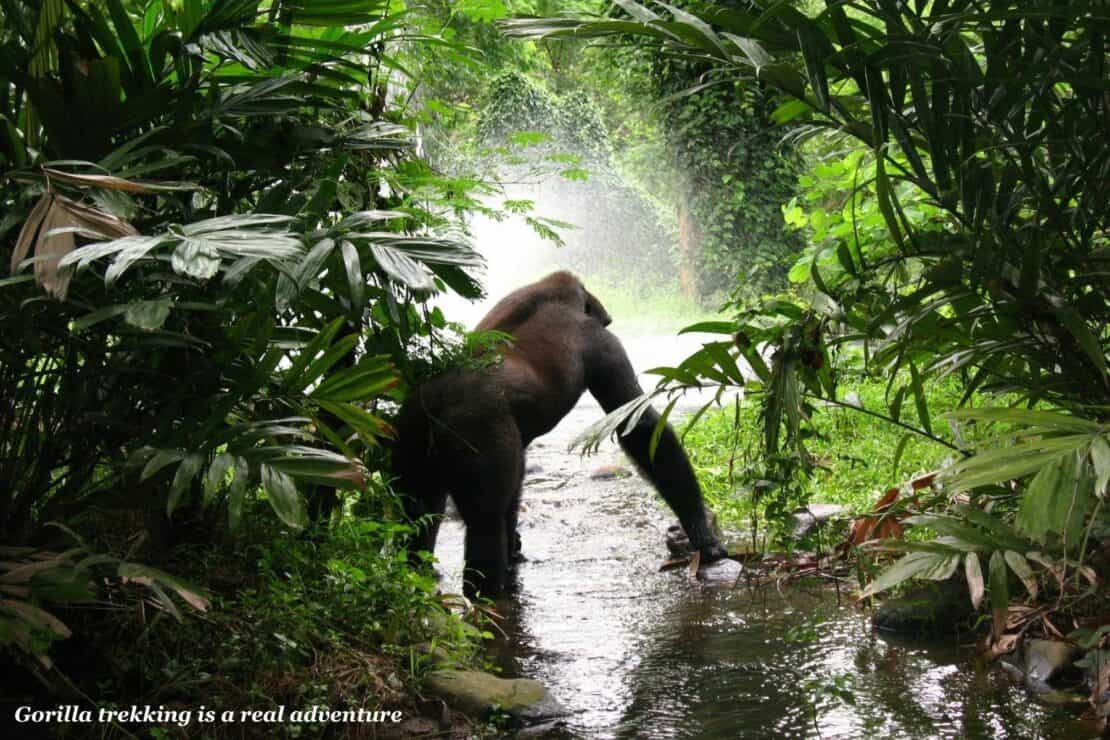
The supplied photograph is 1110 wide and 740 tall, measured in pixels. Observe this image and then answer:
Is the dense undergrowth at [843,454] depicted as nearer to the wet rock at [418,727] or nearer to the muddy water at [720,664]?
the muddy water at [720,664]

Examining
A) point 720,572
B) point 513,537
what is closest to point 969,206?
point 720,572

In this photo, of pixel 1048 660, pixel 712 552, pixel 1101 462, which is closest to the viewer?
pixel 1101 462

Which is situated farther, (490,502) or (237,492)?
(490,502)

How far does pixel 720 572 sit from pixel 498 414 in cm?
152

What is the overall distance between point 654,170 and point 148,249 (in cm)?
1592

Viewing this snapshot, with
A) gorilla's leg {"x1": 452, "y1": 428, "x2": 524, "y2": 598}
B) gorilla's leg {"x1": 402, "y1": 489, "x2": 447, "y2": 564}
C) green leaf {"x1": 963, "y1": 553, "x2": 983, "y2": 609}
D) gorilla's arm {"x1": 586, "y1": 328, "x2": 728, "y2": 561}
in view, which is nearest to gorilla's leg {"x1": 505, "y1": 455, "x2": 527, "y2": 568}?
gorilla's arm {"x1": 586, "y1": 328, "x2": 728, "y2": 561}

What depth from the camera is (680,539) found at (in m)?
5.77

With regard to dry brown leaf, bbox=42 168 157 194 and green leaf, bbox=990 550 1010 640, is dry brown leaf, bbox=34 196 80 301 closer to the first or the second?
dry brown leaf, bbox=42 168 157 194

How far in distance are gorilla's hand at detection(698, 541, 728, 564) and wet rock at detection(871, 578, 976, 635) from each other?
1348 millimetres

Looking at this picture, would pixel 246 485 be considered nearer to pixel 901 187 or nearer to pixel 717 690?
pixel 717 690

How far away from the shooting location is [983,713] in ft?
10.8

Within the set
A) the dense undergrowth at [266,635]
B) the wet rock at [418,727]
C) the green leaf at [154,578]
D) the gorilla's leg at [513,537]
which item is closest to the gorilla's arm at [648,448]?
the gorilla's leg at [513,537]

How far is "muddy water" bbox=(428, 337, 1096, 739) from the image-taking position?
3.29m

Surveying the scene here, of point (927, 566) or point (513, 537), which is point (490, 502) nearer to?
point (513, 537)
